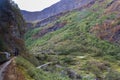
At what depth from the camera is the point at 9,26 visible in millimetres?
56094

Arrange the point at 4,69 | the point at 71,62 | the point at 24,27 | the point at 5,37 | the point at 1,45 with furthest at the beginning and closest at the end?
the point at 71,62
the point at 24,27
the point at 5,37
the point at 1,45
the point at 4,69

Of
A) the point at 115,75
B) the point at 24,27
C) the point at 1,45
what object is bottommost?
the point at 115,75

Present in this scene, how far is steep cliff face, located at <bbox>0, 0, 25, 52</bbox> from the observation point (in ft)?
172

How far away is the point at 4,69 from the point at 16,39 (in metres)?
39.8

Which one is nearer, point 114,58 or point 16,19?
point 16,19

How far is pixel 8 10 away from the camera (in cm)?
5541

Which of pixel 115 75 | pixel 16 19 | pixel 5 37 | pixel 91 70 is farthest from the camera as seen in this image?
pixel 91 70

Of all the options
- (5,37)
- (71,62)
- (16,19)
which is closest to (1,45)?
(5,37)

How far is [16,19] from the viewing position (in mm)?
62156

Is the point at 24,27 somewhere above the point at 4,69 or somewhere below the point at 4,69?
above

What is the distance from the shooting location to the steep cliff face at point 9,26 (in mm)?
52312

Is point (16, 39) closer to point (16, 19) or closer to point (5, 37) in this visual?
point (16, 19)

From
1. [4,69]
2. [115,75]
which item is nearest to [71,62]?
[115,75]

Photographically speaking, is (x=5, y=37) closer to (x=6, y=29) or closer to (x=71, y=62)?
(x=6, y=29)
